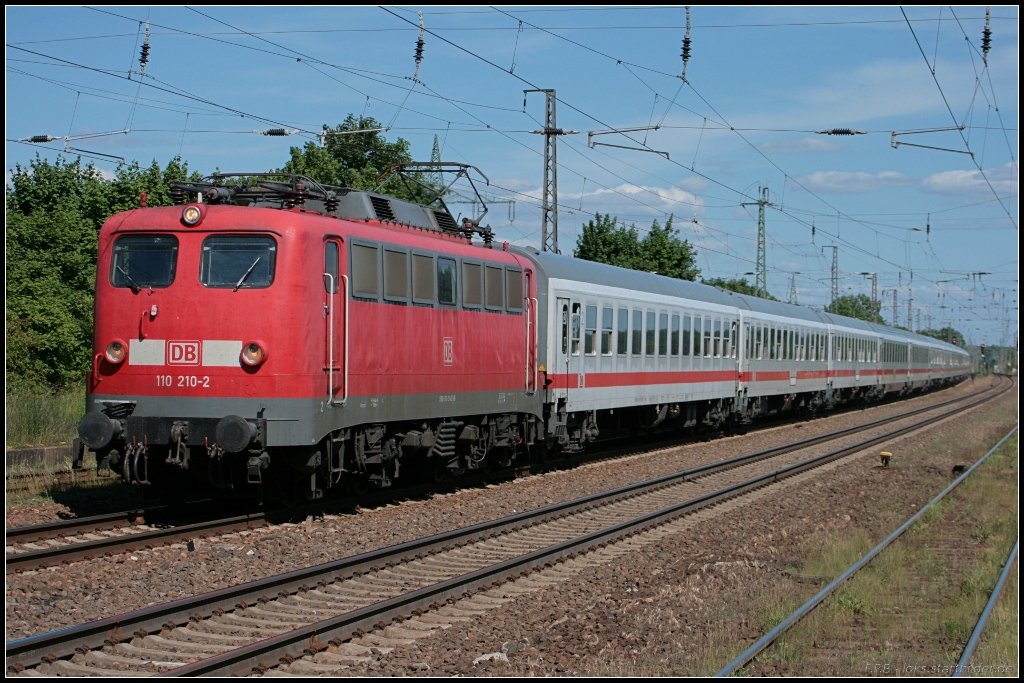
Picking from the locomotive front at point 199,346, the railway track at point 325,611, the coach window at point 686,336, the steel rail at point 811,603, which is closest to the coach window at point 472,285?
the railway track at point 325,611

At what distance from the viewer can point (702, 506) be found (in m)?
15.6

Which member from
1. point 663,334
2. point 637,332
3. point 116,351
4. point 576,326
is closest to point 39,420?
point 116,351

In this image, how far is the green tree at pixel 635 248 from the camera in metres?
41.2

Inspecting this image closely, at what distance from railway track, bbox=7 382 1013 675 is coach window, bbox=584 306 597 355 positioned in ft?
21.6

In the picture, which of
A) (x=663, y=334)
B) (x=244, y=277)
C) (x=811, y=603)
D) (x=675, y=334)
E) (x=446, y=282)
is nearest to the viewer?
(x=811, y=603)

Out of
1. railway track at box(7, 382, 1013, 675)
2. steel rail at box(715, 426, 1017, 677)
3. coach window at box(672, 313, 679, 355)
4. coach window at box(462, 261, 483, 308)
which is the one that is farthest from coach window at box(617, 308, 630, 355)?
railway track at box(7, 382, 1013, 675)

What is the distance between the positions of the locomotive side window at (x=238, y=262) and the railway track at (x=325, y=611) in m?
3.48

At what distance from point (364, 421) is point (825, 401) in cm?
3081

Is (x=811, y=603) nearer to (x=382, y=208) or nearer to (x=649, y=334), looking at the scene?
(x=382, y=208)

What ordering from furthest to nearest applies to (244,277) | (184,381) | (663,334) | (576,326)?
(663,334)
(576,326)
(244,277)
(184,381)

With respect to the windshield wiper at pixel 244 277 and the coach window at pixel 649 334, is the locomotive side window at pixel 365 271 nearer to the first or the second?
the windshield wiper at pixel 244 277

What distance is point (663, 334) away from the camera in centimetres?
2448

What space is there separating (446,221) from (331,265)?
12.5 ft

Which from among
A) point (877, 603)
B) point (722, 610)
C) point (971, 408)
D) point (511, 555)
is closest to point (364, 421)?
point (511, 555)
